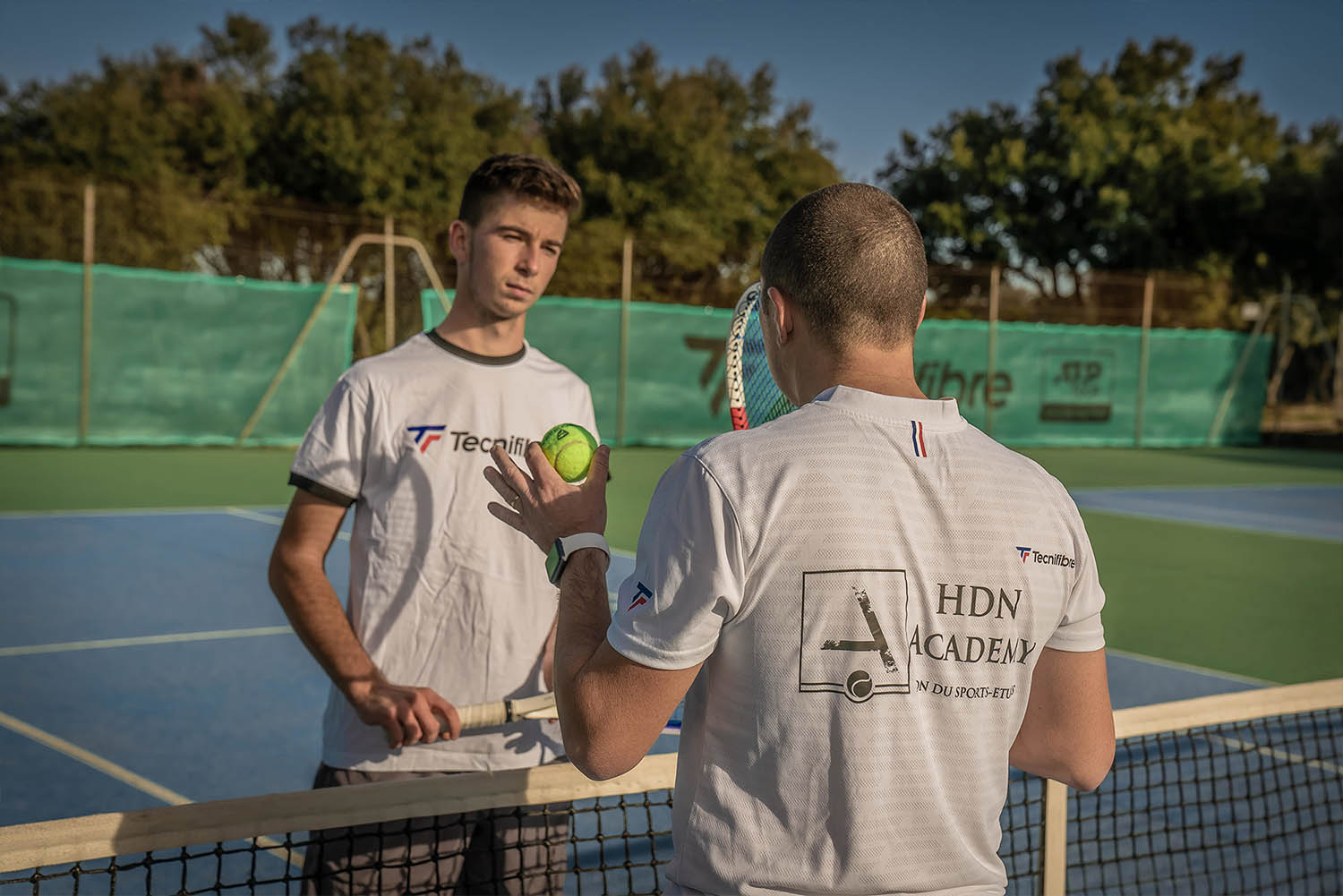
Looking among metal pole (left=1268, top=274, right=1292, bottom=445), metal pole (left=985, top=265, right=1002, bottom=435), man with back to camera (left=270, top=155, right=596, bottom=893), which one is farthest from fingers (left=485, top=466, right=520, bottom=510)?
metal pole (left=1268, top=274, right=1292, bottom=445)

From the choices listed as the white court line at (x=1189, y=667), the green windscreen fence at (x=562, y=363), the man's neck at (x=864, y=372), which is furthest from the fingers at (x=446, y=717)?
the green windscreen fence at (x=562, y=363)

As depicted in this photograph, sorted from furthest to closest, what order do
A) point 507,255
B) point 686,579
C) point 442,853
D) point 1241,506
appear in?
1. point 1241,506
2. point 507,255
3. point 442,853
4. point 686,579

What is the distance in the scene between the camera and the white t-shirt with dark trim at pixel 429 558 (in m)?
2.84

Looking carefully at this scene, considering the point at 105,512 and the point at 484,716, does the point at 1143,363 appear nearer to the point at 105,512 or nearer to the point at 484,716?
the point at 105,512

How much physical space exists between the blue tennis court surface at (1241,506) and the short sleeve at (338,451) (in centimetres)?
1162

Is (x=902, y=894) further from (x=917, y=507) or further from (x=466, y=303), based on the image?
(x=466, y=303)

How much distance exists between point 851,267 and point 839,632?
46 cm

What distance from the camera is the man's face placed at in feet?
9.98

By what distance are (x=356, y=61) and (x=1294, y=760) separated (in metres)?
33.3

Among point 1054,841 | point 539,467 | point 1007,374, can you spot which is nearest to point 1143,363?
point 1007,374

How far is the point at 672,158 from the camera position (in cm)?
3769

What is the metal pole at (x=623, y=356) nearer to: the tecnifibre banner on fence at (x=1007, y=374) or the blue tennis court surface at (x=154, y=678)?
the tecnifibre banner on fence at (x=1007, y=374)

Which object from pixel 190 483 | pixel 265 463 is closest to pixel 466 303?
pixel 190 483

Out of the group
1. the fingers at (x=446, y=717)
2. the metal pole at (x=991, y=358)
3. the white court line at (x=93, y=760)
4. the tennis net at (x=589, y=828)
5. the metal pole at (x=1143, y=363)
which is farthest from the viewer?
the metal pole at (x=1143, y=363)
